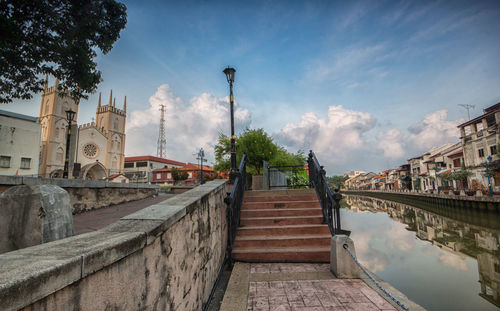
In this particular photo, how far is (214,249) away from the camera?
4105 millimetres

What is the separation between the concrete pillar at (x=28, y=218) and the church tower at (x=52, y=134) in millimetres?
49385

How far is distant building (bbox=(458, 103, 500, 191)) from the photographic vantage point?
29.3 meters

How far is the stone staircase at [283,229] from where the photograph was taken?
4902mm

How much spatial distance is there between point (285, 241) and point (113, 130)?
205 ft

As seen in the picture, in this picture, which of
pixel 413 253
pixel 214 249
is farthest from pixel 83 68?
pixel 413 253

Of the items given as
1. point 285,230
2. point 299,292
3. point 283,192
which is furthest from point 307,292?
point 283,192

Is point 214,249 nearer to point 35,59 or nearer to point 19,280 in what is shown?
point 19,280

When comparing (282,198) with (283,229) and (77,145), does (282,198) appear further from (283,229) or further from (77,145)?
(77,145)

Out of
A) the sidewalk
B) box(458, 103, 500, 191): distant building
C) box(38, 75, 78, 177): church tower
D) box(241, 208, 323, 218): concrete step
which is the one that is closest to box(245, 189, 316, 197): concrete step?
box(241, 208, 323, 218): concrete step

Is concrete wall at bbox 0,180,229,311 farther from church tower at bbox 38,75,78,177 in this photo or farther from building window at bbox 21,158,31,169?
church tower at bbox 38,75,78,177

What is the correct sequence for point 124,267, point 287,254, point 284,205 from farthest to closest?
point 284,205, point 287,254, point 124,267

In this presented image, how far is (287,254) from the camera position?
4875mm

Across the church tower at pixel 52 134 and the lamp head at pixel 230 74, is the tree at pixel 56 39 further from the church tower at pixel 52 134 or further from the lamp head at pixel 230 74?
the church tower at pixel 52 134

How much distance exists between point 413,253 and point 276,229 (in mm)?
7917
